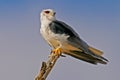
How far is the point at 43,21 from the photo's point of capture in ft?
24.2

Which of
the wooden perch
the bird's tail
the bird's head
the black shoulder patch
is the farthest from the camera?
the bird's head

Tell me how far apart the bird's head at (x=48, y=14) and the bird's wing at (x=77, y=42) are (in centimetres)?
12

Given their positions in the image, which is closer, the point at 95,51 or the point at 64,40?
the point at 95,51

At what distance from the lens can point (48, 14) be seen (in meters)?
7.41

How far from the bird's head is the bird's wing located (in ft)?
0.41

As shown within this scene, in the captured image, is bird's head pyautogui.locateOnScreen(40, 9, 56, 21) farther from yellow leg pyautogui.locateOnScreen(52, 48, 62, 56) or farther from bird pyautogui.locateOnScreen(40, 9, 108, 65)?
yellow leg pyautogui.locateOnScreen(52, 48, 62, 56)

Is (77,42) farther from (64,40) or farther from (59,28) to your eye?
(59,28)

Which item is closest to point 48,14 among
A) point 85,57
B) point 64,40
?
point 64,40

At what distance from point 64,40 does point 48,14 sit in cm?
73

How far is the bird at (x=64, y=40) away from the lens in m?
6.36

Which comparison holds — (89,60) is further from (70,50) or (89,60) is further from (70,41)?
(70,41)

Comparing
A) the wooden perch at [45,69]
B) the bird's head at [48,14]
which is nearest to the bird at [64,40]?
the bird's head at [48,14]

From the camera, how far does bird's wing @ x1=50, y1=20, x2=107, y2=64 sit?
629 centimetres

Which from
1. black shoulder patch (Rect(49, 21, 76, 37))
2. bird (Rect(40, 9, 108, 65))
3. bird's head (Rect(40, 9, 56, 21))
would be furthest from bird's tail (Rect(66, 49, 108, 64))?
bird's head (Rect(40, 9, 56, 21))
